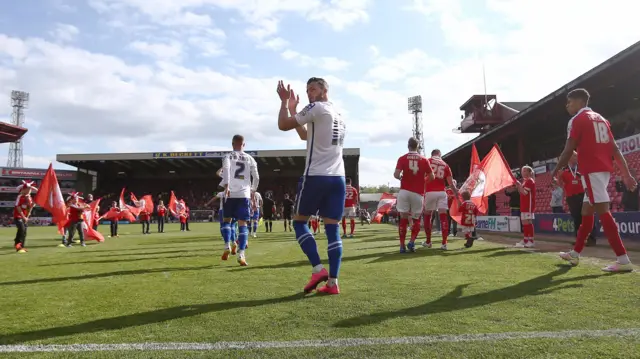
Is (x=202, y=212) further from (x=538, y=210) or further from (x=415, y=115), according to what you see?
(x=415, y=115)

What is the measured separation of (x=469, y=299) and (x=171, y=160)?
54768 millimetres

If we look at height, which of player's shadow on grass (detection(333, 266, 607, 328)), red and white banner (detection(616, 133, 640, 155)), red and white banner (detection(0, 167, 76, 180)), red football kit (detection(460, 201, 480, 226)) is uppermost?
red and white banner (detection(0, 167, 76, 180))

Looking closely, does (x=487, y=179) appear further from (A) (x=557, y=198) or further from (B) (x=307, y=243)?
(B) (x=307, y=243)

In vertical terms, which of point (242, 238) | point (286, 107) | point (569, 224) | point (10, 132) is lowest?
point (569, 224)

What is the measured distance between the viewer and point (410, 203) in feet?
26.5

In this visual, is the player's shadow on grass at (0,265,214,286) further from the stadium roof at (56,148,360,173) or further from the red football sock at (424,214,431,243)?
the stadium roof at (56,148,360,173)

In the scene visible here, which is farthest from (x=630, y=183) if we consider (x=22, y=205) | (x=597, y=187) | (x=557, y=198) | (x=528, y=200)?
(x=557, y=198)

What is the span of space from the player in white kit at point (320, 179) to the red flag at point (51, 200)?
38.7ft

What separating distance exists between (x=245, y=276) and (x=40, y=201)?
36.5 ft

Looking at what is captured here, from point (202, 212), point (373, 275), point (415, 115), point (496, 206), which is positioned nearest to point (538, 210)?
point (496, 206)

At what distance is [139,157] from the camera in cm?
5162

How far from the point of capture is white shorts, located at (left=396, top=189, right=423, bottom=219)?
801cm

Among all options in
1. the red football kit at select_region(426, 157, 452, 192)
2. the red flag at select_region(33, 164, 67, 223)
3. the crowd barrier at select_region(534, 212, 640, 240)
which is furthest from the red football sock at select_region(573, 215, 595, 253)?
the red flag at select_region(33, 164, 67, 223)

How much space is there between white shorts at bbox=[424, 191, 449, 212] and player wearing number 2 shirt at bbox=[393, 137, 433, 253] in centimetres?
107
